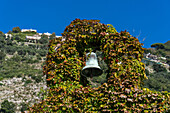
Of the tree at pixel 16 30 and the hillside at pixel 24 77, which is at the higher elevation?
the tree at pixel 16 30

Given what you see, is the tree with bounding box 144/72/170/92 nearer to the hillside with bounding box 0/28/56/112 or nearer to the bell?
the hillside with bounding box 0/28/56/112

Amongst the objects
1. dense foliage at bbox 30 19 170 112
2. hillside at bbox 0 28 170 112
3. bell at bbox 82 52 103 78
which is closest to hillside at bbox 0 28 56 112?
hillside at bbox 0 28 170 112

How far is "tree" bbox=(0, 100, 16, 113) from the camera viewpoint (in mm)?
20800

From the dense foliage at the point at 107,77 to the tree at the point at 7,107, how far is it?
1861 cm

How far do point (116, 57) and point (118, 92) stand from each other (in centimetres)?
68

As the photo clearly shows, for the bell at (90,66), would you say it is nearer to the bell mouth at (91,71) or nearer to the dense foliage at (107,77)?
the bell mouth at (91,71)

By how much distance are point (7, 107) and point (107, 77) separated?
19.2 metres

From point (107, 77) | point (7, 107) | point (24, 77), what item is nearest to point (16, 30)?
point (24, 77)

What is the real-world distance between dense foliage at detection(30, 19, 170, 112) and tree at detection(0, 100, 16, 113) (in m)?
18.6

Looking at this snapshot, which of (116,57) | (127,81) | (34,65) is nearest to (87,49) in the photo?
(116,57)

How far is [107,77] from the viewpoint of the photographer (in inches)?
157

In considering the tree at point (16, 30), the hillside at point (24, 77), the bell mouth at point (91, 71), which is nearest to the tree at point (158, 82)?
the hillside at point (24, 77)

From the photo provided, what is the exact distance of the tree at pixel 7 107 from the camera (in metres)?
20.8

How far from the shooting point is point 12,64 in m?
39.2
